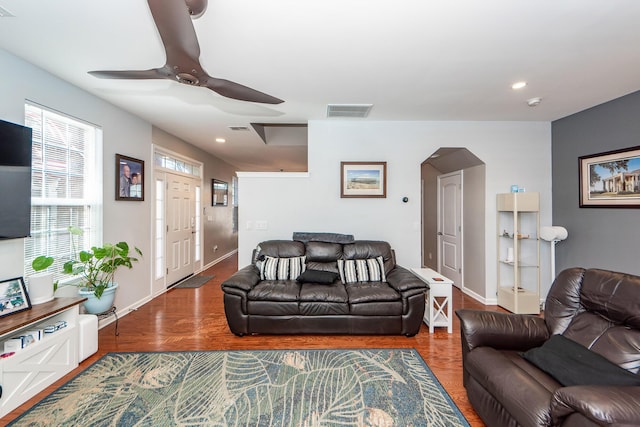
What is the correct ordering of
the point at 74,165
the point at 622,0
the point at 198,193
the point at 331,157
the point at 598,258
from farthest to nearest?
the point at 198,193
the point at 331,157
the point at 598,258
the point at 74,165
the point at 622,0

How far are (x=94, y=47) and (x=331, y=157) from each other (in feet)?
8.76

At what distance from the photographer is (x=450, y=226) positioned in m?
4.75

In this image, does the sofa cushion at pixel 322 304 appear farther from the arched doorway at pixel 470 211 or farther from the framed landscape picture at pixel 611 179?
the framed landscape picture at pixel 611 179

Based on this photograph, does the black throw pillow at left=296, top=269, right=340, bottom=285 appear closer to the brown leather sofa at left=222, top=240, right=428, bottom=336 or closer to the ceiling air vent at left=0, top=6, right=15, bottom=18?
the brown leather sofa at left=222, top=240, right=428, bottom=336

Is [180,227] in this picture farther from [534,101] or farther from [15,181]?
[534,101]

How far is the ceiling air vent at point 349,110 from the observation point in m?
3.20

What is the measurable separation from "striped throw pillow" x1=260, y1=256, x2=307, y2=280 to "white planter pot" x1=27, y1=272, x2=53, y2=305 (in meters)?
1.86

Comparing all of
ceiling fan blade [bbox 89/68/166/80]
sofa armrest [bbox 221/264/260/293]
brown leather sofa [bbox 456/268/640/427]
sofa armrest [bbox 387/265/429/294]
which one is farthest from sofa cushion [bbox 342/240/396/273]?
ceiling fan blade [bbox 89/68/166/80]

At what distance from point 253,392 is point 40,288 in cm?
199

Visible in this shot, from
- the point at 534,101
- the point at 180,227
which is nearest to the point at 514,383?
the point at 534,101

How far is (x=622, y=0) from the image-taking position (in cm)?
156

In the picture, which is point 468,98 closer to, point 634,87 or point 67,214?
point 634,87

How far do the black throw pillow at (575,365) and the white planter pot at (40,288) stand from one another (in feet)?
12.0

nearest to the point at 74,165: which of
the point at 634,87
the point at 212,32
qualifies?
the point at 212,32
